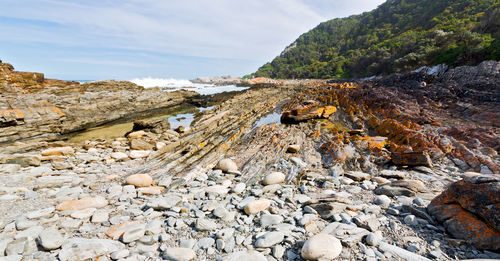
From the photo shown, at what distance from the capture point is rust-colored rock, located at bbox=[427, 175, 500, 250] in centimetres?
306

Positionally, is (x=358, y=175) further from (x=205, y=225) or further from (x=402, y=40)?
(x=402, y=40)

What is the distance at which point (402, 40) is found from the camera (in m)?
50.2

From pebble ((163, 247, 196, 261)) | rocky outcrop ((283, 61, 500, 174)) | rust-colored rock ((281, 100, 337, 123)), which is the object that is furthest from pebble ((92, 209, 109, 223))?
rust-colored rock ((281, 100, 337, 123))

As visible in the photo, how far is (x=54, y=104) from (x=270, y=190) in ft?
64.4

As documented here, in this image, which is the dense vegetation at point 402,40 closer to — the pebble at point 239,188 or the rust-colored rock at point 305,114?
the rust-colored rock at point 305,114

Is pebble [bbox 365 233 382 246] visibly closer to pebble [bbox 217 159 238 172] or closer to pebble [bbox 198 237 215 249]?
pebble [bbox 198 237 215 249]

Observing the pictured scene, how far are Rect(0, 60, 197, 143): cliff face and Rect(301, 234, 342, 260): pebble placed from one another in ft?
57.7

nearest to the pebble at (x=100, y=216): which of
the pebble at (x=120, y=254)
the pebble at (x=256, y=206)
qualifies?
the pebble at (x=120, y=254)

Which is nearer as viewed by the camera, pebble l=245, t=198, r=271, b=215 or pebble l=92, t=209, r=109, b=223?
pebble l=92, t=209, r=109, b=223

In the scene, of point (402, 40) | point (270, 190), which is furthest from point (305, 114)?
point (402, 40)

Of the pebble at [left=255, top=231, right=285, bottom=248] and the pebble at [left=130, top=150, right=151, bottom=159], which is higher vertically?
the pebble at [left=255, top=231, right=285, bottom=248]

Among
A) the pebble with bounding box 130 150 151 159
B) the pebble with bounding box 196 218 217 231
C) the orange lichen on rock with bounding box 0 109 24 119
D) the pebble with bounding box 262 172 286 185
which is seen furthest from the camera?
the orange lichen on rock with bounding box 0 109 24 119

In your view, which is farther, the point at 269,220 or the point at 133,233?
the point at 269,220

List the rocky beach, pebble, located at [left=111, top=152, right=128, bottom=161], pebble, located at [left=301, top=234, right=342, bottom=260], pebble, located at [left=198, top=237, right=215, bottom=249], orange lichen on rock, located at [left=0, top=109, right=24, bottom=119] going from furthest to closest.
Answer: orange lichen on rock, located at [left=0, top=109, right=24, bottom=119] → pebble, located at [left=111, top=152, right=128, bottom=161] → pebble, located at [left=198, top=237, right=215, bottom=249] → the rocky beach → pebble, located at [left=301, top=234, right=342, bottom=260]
